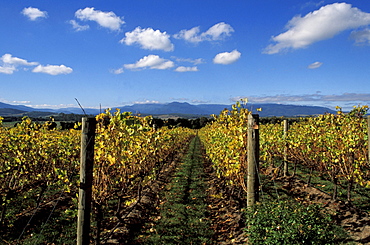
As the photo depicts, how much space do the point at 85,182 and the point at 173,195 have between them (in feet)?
15.6

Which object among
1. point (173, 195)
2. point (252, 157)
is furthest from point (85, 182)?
point (173, 195)

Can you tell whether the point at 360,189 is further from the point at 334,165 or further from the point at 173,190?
the point at 173,190

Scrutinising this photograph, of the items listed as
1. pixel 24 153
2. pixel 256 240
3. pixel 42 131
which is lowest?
pixel 256 240

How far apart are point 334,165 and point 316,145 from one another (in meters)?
0.88

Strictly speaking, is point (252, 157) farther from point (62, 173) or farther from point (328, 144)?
point (328, 144)

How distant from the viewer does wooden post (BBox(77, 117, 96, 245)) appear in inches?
126

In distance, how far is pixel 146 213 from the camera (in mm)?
6168

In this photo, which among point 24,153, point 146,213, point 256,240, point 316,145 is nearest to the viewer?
point 256,240

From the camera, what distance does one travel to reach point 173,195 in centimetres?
766

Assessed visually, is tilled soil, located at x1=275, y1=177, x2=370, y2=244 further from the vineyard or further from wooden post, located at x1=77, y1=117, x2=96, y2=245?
wooden post, located at x1=77, y1=117, x2=96, y2=245

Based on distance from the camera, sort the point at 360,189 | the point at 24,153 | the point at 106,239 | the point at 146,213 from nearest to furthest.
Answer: the point at 106,239
the point at 24,153
the point at 146,213
the point at 360,189

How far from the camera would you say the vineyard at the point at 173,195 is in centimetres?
364

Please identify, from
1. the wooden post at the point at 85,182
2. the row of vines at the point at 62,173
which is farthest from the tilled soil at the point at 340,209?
the row of vines at the point at 62,173

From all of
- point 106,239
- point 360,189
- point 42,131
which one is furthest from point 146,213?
point 360,189
